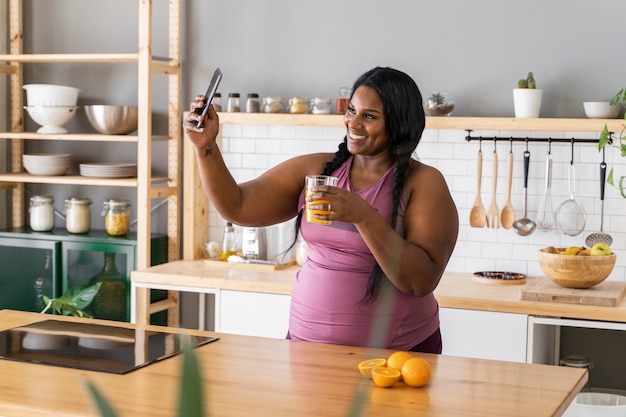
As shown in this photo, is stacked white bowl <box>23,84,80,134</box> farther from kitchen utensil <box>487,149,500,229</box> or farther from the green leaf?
the green leaf

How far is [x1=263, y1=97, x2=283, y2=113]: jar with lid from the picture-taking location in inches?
188

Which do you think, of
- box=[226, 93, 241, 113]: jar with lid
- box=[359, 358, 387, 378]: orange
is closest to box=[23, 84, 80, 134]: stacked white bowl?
box=[226, 93, 241, 113]: jar with lid

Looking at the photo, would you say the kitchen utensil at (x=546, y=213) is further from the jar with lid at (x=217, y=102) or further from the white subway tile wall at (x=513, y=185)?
the jar with lid at (x=217, y=102)

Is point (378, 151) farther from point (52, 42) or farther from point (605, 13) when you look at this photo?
point (52, 42)

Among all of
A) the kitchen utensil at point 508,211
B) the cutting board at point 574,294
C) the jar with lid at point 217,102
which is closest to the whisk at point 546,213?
the kitchen utensil at point 508,211

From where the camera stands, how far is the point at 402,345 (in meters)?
2.70

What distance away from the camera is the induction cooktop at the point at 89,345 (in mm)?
2377

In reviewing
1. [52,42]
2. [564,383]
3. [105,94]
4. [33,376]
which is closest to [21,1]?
[52,42]

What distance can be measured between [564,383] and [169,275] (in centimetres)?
262

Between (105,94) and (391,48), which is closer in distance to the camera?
(391,48)

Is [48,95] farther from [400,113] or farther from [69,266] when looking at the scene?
[400,113]

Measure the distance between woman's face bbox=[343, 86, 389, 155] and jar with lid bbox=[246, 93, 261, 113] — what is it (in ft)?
6.71

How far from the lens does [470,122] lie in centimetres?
436

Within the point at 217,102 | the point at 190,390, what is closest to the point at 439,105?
the point at 217,102
